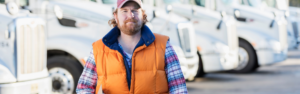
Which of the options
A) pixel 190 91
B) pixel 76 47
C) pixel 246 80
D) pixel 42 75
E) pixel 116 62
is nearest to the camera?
pixel 116 62

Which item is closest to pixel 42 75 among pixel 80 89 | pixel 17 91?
pixel 17 91

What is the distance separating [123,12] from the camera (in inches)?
99.3

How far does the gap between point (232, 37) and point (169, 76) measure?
754 centimetres

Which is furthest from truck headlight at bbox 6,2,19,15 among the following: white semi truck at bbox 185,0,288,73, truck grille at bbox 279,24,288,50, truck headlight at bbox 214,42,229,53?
truck grille at bbox 279,24,288,50

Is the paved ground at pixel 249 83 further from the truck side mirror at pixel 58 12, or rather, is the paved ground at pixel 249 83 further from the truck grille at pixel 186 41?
the truck side mirror at pixel 58 12

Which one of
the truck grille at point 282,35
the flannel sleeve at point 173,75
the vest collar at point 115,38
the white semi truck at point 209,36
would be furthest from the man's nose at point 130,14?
the truck grille at point 282,35

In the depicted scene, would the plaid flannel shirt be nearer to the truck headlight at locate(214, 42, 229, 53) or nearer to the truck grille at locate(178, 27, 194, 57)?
the truck grille at locate(178, 27, 194, 57)

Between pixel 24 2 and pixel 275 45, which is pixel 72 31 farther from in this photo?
pixel 275 45

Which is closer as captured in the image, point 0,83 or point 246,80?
point 0,83

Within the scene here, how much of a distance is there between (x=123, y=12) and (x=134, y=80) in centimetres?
38

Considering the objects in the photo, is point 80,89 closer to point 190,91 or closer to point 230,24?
point 190,91

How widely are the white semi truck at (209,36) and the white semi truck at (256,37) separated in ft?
3.46

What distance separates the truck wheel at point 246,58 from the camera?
10742 mm

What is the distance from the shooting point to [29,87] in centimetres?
481
